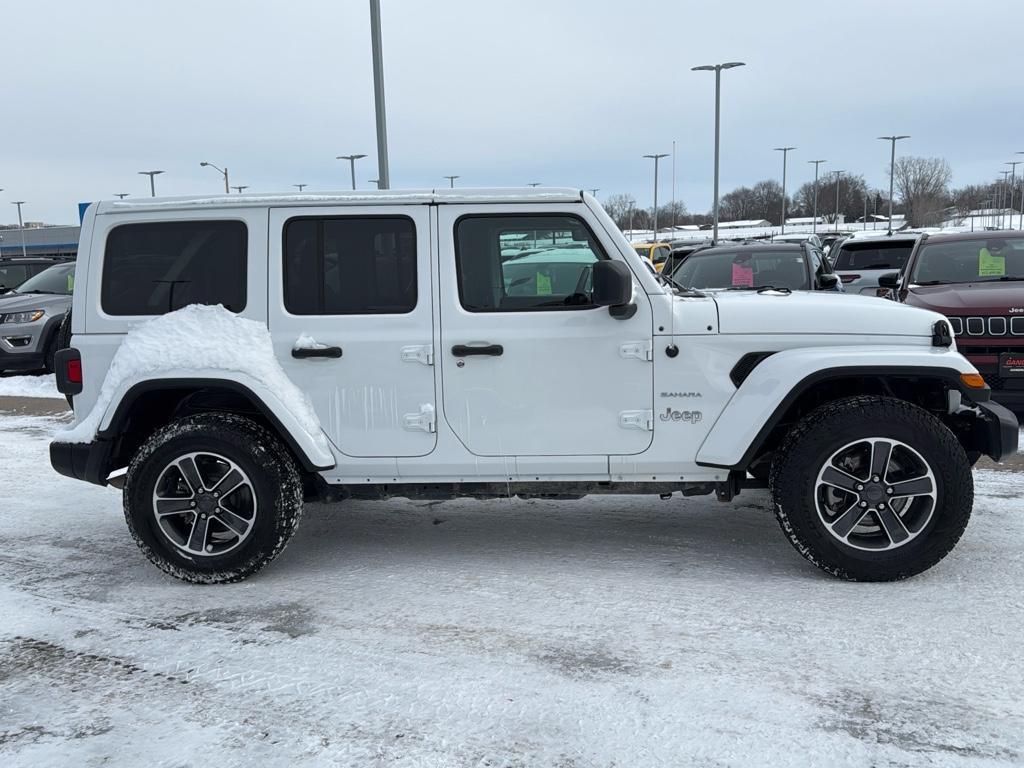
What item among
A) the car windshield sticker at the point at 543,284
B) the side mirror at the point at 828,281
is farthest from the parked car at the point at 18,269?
the car windshield sticker at the point at 543,284

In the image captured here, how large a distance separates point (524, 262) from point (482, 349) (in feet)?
1.62

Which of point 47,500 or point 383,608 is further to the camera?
point 47,500

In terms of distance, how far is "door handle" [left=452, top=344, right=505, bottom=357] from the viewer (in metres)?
4.46

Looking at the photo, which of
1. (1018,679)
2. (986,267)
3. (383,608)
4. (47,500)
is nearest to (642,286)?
(383,608)

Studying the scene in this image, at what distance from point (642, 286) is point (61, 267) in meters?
12.8

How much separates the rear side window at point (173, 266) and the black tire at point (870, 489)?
2.88m

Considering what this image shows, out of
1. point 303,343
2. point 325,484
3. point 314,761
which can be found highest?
point 303,343

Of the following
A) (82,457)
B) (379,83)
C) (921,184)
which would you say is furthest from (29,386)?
(921,184)

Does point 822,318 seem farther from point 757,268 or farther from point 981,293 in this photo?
point 757,268

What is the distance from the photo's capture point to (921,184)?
305 ft

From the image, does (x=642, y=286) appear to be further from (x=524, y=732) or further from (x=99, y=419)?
(x=99, y=419)

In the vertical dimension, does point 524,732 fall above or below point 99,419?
below

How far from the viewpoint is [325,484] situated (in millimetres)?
4855

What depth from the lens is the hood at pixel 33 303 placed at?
41.6ft
